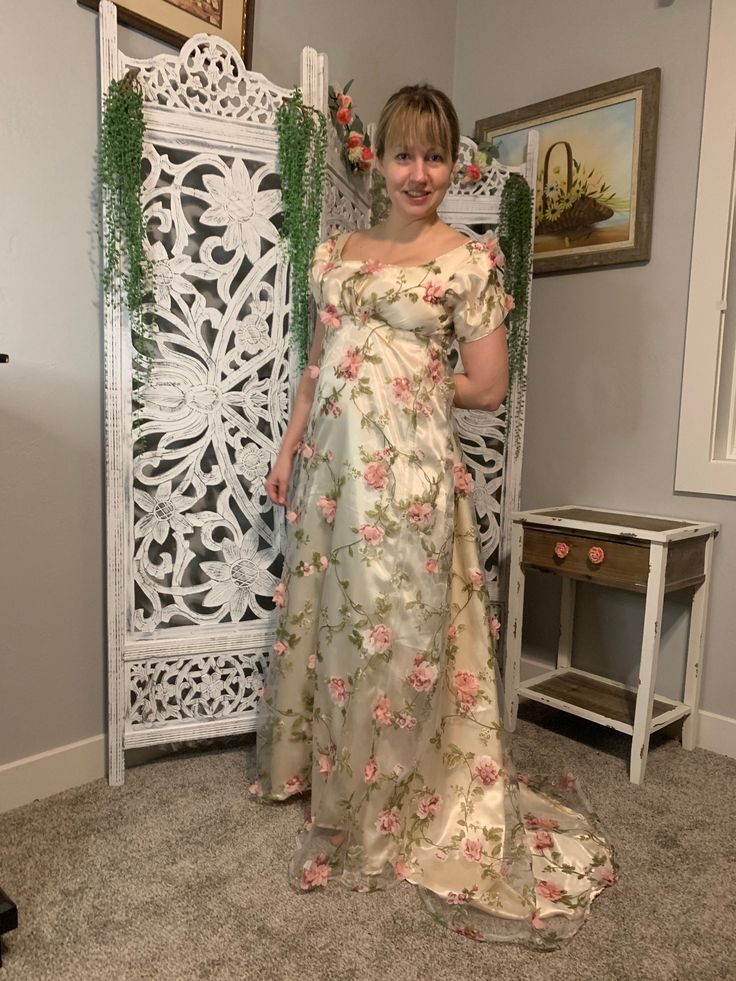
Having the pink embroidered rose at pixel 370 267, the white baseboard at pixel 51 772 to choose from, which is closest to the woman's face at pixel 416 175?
the pink embroidered rose at pixel 370 267

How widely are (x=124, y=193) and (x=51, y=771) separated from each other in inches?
56.3

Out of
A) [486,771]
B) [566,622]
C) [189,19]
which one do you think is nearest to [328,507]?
[486,771]

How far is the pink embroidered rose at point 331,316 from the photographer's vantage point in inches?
67.0

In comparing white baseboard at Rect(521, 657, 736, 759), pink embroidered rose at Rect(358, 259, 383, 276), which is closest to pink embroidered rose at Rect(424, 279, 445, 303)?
pink embroidered rose at Rect(358, 259, 383, 276)

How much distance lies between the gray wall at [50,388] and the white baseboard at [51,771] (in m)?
0.03

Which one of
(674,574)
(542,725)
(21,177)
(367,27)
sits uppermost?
(367,27)

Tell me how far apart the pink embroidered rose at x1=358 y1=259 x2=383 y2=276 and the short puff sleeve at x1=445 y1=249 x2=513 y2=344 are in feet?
0.53

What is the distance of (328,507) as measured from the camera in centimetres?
170

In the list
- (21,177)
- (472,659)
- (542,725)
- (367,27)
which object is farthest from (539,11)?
(542,725)

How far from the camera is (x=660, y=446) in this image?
7.82 ft

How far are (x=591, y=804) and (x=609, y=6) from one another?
2400 millimetres

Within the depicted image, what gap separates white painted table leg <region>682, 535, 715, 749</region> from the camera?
2262mm

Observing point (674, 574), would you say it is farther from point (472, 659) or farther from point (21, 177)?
point (21, 177)
